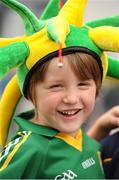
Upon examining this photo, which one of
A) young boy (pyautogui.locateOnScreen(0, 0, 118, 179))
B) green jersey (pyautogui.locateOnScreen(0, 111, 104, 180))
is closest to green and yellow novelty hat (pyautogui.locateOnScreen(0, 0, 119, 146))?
young boy (pyautogui.locateOnScreen(0, 0, 118, 179))

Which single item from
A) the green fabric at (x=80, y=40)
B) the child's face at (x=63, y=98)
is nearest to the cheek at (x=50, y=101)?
the child's face at (x=63, y=98)

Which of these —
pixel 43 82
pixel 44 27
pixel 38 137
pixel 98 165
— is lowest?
pixel 98 165

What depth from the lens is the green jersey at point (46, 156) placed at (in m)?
0.85

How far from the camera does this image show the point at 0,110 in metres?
1.05

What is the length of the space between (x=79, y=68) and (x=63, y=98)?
0.07m

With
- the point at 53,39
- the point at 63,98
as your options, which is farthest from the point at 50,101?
the point at 53,39

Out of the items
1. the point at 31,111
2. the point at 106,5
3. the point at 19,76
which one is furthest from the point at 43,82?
the point at 106,5

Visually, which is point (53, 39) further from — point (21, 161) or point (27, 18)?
point (21, 161)

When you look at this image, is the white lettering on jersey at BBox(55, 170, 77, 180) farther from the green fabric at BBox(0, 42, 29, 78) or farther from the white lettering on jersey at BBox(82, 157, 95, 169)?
the green fabric at BBox(0, 42, 29, 78)

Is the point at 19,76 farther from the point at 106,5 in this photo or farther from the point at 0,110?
the point at 106,5

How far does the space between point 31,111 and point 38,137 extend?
0.46 ft

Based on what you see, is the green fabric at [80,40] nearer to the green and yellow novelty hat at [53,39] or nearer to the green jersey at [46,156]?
the green and yellow novelty hat at [53,39]

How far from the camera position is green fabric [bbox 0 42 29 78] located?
2.65 feet

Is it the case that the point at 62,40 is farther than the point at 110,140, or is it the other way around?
the point at 110,140
